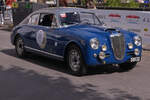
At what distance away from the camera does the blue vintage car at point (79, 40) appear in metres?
7.67

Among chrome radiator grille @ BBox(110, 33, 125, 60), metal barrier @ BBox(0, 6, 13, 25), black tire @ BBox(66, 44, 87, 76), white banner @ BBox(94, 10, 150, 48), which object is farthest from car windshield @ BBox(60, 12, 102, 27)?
metal barrier @ BBox(0, 6, 13, 25)

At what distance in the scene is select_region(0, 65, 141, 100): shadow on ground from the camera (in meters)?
6.16

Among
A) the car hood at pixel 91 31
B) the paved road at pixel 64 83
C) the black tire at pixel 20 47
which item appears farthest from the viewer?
the black tire at pixel 20 47

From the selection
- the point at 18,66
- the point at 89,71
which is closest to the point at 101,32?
the point at 89,71

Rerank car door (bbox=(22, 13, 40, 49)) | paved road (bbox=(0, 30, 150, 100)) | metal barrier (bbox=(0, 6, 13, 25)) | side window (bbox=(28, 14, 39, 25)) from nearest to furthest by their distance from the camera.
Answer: paved road (bbox=(0, 30, 150, 100)), car door (bbox=(22, 13, 40, 49)), side window (bbox=(28, 14, 39, 25)), metal barrier (bbox=(0, 6, 13, 25))

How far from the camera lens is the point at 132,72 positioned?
28.0ft

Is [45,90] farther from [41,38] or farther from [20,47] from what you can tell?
[20,47]

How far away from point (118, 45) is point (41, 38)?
2296mm

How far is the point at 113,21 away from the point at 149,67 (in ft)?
16.9

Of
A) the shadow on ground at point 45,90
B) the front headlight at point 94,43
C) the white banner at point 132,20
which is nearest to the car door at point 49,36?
the shadow on ground at point 45,90

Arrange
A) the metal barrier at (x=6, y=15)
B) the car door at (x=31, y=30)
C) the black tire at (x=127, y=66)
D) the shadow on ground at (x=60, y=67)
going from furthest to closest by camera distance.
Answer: the metal barrier at (x=6, y=15) < the car door at (x=31, y=30) < the black tire at (x=127, y=66) < the shadow on ground at (x=60, y=67)

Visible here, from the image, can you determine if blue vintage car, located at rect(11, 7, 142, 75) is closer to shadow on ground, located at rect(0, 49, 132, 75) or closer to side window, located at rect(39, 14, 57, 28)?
side window, located at rect(39, 14, 57, 28)

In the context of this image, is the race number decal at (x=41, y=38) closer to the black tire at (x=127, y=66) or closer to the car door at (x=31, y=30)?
the car door at (x=31, y=30)

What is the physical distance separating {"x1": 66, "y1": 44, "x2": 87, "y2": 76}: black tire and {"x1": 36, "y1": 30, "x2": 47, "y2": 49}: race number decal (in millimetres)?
1120
